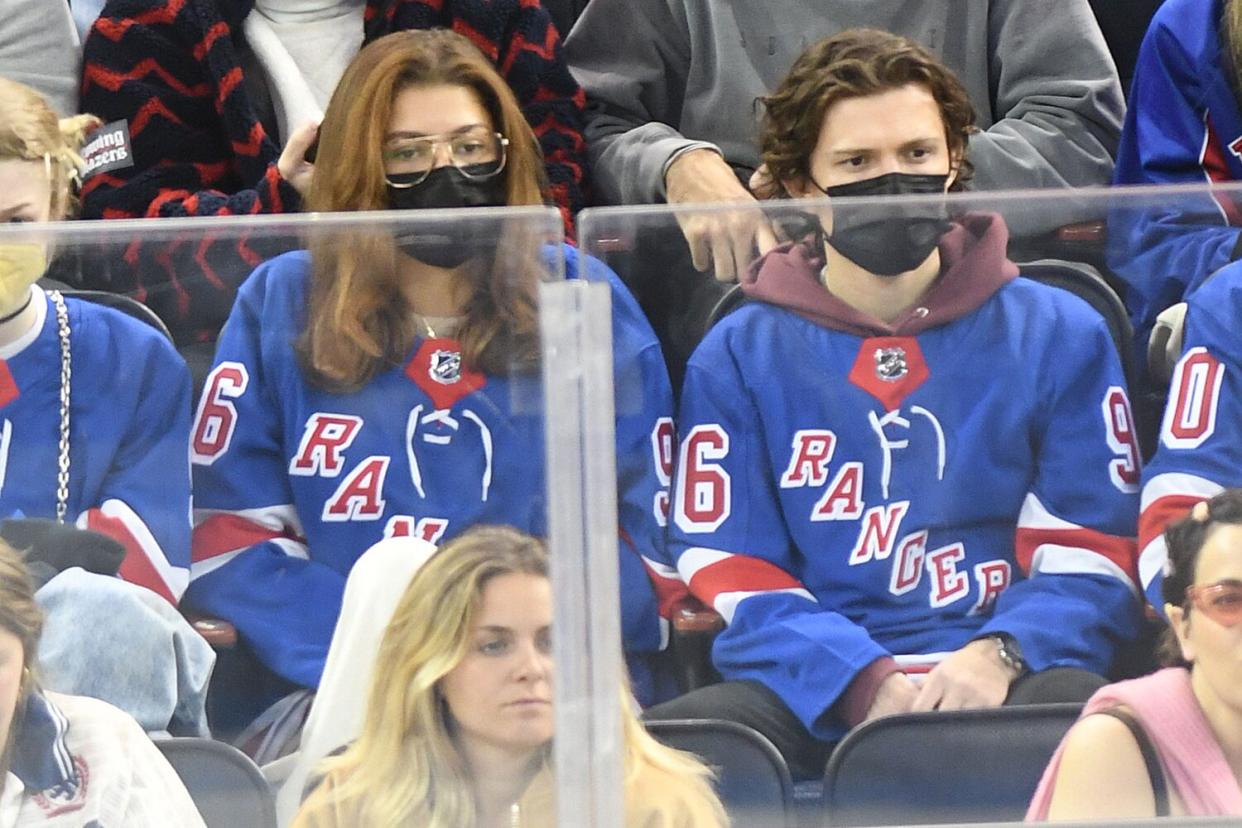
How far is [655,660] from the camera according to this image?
1.14 metres

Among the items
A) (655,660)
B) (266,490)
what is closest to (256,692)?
(266,490)

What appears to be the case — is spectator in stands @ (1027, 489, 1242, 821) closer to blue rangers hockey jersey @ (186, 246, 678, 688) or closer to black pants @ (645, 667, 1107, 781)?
black pants @ (645, 667, 1107, 781)

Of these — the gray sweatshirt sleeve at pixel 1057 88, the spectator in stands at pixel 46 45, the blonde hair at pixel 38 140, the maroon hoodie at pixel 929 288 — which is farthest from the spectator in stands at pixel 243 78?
the maroon hoodie at pixel 929 288

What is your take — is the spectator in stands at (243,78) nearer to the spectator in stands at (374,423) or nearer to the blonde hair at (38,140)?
the blonde hair at (38,140)

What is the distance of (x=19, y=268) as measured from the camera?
1.15 metres

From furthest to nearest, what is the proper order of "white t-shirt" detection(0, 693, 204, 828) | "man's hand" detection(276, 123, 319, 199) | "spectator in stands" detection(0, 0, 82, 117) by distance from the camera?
"spectator in stands" detection(0, 0, 82, 117)
"man's hand" detection(276, 123, 319, 199)
"white t-shirt" detection(0, 693, 204, 828)

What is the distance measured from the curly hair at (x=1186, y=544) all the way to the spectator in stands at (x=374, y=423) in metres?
0.32

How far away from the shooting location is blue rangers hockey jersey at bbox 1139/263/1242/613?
1.16 metres

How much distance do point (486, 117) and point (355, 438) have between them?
94 centimetres

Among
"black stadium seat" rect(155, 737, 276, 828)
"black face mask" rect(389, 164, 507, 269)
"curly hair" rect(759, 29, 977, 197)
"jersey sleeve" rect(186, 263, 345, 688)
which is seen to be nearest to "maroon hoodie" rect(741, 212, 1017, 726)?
"jersey sleeve" rect(186, 263, 345, 688)

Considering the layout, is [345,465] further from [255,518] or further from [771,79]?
[771,79]

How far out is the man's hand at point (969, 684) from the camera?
1.15 metres

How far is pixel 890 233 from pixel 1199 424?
234 millimetres

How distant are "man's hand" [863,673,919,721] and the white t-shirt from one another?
428 mm
